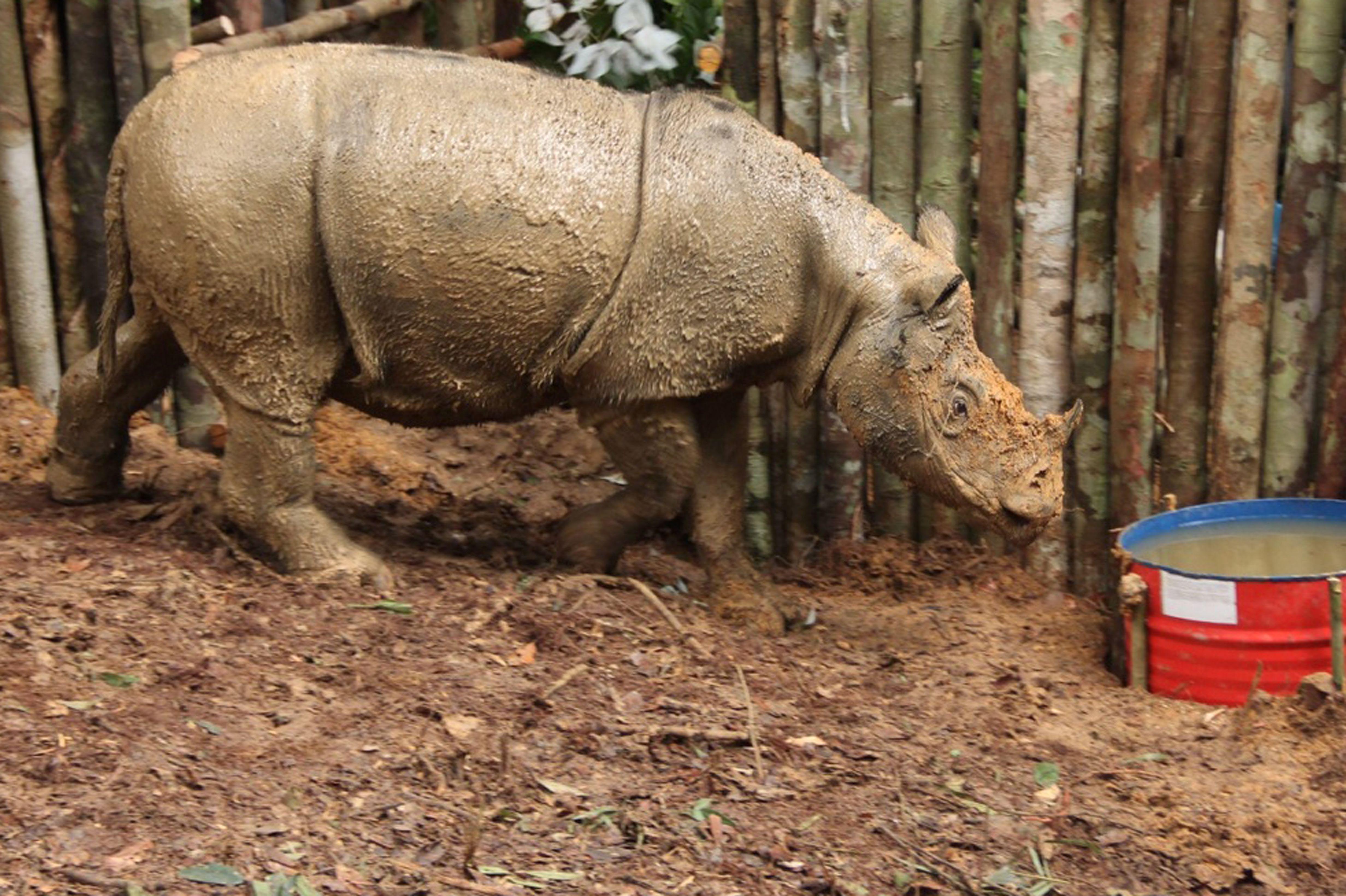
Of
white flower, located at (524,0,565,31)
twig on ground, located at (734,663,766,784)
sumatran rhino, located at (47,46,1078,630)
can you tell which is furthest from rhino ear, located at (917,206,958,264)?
white flower, located at (524,0,565,31)

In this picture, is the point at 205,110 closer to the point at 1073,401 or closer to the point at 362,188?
the point at 362,188

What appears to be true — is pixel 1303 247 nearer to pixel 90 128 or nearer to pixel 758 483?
pixel 758 483

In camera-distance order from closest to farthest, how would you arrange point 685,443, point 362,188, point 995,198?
point 362,188 < point 685,443 < point 995,198

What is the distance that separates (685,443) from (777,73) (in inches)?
61.6

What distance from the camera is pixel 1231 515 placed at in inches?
228

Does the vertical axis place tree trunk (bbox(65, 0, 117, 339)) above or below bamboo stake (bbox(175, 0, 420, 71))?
below

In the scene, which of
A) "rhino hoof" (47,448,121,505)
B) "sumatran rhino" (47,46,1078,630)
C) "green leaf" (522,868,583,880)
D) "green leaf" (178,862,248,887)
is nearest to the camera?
"green leaf" (178,862,248,887)

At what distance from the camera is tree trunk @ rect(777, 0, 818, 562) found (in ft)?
20.6

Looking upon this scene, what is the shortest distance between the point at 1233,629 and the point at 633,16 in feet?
10.8

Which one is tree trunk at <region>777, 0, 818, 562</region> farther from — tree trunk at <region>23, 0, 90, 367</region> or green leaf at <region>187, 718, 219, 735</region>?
tree trunk at <region>23, 0, 90, 367</region>

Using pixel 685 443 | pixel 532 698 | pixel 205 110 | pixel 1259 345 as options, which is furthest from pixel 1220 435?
pixel 205 110

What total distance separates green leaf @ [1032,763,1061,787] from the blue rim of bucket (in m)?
0.95

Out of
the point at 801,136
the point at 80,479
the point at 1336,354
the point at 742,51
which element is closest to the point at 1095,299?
the point at 1336,354

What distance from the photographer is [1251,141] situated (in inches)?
227
